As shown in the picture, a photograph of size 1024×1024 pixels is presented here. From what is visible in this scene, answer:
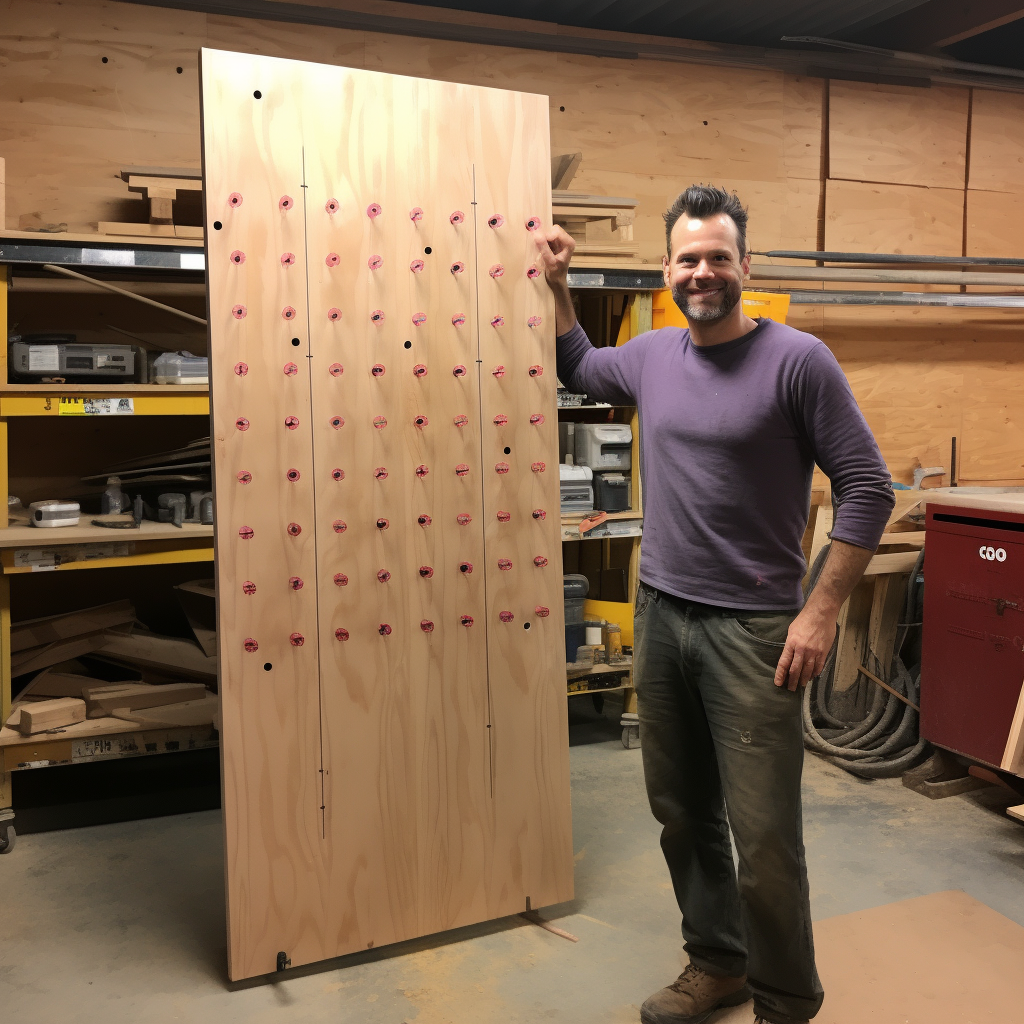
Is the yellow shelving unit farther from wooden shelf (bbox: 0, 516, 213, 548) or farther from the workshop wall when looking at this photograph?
the workshop wall

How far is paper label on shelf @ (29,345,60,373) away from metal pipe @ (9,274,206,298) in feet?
1.31

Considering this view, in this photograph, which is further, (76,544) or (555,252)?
(76,544)

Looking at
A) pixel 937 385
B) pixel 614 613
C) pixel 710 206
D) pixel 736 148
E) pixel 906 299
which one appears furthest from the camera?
pixel 937 385

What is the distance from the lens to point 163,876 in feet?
9.70

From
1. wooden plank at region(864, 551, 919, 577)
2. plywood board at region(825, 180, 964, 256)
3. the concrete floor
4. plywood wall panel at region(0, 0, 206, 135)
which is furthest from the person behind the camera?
plywood board at region(825, 180, 964, 256)

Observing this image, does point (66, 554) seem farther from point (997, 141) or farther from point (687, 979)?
point (997, 141)

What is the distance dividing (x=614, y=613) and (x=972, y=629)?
1357mm

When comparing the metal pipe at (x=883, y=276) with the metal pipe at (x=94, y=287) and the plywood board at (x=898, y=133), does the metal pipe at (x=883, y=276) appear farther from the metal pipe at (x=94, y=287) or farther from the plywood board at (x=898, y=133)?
the metal pipe at (x=94, y=287)

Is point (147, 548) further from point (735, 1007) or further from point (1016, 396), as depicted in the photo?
point (1016, 396)

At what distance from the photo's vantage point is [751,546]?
2023 mm

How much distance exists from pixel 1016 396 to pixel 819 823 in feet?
9.83

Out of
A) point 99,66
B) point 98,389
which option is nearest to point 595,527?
point 98,389

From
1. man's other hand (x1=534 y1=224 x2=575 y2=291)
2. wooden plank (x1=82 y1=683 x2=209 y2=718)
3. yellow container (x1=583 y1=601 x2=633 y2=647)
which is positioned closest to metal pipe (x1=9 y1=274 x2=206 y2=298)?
wooden plank (x1=82 y1=683 x2=209 y2=718)

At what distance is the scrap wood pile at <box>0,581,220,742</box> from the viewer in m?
3.26
